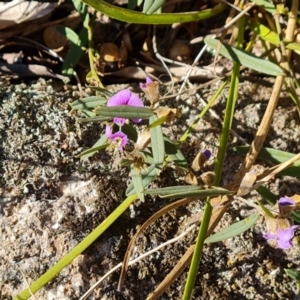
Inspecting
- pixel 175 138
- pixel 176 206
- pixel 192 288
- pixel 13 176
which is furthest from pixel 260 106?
pixel 13 176

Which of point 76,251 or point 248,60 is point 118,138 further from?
point 248,60

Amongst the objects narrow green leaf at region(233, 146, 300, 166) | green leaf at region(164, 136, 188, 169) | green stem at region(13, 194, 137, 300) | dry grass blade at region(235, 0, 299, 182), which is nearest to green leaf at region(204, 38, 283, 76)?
dry grass blade at region(235, 0, 299, 182)

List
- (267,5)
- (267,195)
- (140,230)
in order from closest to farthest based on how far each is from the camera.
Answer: (140,230), (267,195), (267,5)

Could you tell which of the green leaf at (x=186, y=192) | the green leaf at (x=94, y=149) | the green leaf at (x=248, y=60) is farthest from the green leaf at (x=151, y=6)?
the green leaf at (x=186, y=192)

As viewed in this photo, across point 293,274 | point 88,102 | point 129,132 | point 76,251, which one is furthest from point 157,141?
point 293,274

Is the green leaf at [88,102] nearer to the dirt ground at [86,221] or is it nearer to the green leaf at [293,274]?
the dirt ground at [86,221]

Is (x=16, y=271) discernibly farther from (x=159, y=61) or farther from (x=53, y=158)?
(x=159, y=61)

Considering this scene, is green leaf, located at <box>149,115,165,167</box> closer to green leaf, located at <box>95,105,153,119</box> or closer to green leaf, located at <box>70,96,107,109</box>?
green leaf, located at <box>95,105,153,119</box>
